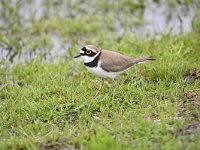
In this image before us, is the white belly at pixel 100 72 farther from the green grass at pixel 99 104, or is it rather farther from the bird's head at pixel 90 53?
the green grass at pixel 99 104

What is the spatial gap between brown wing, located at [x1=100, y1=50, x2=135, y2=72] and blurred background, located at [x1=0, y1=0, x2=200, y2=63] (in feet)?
7.71

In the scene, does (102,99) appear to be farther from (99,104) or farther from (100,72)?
(100,72)

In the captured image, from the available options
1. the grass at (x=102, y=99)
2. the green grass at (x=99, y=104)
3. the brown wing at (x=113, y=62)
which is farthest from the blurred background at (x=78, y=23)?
the brown wing at (x=113, y=62)

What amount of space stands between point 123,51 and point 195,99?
8.25 ft

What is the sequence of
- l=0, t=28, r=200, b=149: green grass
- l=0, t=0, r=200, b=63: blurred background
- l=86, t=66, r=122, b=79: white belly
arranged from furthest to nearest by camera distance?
l=0, t=0, r=200, b=63: blurred background, l=86, t=66, r=122, b=79: white belly, l=0, t=28, r=200, b=149: green grass

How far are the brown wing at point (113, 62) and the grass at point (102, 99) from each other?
0.36 m

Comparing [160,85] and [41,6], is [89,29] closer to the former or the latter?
[41,6]

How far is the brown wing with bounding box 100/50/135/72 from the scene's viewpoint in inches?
261

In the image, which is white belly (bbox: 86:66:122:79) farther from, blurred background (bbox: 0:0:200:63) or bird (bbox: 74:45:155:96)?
blurred background (bbox: 0:0:200:63)

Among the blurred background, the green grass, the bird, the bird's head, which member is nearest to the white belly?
the bird

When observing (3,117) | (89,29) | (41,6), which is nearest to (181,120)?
(3,117)

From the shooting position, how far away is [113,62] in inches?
263

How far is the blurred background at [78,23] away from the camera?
9477mm

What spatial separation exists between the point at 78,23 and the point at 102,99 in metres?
3.73
